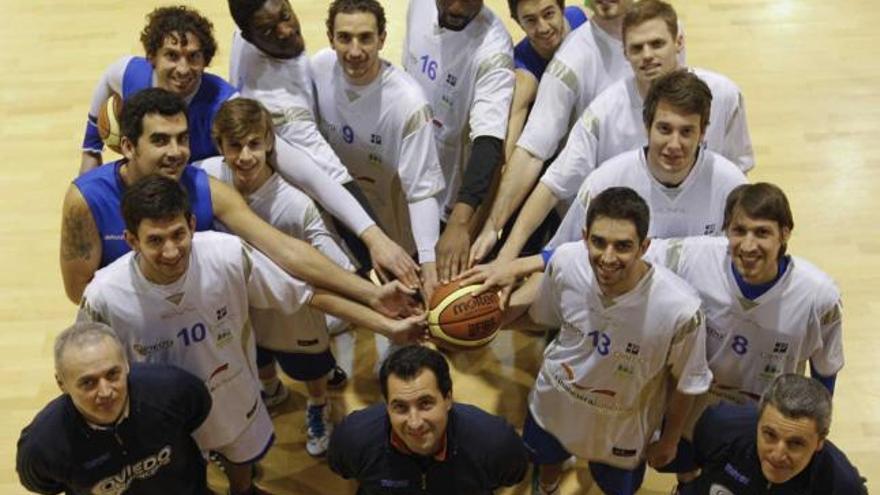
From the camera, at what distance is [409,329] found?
12.2ft

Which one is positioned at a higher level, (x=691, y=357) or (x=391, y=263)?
(x=391, y=263)

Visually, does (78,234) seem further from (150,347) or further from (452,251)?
(452,251)

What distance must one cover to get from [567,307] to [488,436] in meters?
0.53

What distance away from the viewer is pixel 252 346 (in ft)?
12.1

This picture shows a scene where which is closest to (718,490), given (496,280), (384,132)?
(496,280)

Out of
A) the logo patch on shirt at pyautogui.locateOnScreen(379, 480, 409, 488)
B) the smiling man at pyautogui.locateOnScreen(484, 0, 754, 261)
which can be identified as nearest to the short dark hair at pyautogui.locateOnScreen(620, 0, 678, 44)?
the smiling man at pyautogui.locateOnScreen(484, 0, 754, 261)

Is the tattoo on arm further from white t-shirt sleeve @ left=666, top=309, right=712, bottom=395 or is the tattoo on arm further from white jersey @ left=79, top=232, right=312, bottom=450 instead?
A: white t-shirt sleeve @ left=666, top=309, right=712, bottom=395

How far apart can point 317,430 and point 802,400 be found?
7.04 ft

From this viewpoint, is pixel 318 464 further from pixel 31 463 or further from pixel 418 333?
pixel 31 463

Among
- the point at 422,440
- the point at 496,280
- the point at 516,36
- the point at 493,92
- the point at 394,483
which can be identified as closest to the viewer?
the point at 422,440

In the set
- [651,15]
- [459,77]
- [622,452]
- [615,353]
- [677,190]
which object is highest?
[651,15]

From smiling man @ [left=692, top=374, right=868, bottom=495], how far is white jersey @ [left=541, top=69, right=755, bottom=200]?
1103 mm

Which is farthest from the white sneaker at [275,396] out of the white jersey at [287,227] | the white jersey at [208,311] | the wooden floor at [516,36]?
the white jersey at [208,311]

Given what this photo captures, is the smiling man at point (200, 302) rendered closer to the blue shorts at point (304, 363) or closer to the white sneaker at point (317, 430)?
the blue shorts at point (304, 363)
